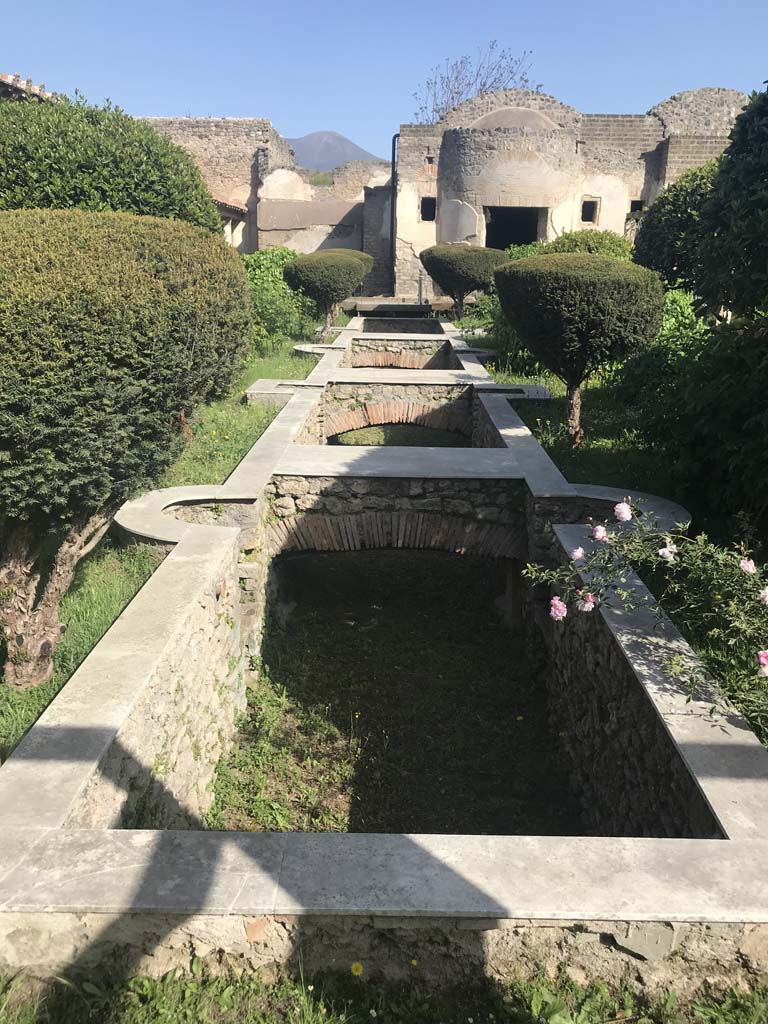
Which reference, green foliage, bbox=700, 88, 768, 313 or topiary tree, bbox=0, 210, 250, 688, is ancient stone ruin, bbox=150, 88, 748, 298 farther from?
topiary tree, bbox=0, 210, 250, 688

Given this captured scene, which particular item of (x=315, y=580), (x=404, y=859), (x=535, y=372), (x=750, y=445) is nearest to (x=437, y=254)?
(x=535, y=372)

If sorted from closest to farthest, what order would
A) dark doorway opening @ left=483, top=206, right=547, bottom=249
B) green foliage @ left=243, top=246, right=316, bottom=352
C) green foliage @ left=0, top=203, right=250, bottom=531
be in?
green foliage @ left=0, top=203, right=250, bottom=531 → green foliage @ left=243, top=246, right=316, bottom=352 → dark doorway opening @ left=483, top=206, right=547, bottom=249

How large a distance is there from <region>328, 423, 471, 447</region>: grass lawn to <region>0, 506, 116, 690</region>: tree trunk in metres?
7.04

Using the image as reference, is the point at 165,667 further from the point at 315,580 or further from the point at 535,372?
the point at 535,372

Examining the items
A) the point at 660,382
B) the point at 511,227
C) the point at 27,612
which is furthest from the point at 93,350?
the point at 511,227

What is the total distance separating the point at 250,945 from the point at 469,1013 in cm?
66

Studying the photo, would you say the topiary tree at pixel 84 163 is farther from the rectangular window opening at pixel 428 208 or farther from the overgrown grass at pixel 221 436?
the rectangular window opening at pixel 428 208

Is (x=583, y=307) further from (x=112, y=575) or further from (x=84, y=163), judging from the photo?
(x=112, y=575)

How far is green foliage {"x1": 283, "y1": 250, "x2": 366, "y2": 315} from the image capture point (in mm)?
13438

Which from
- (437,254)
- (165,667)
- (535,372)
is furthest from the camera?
(437,254)

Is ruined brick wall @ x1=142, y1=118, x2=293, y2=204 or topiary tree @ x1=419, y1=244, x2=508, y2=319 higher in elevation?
ruined brick wall @ x1=142, y1=118, x2=293, y2=204

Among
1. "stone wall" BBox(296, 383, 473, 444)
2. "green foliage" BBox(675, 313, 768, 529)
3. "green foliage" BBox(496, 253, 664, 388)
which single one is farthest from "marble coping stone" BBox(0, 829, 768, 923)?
"stone wall" BBox(296, 383, 473, 444)

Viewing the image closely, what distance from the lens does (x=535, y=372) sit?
1017 centimetres

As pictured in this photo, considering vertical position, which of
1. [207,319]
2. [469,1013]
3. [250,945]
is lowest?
[469,1013]
